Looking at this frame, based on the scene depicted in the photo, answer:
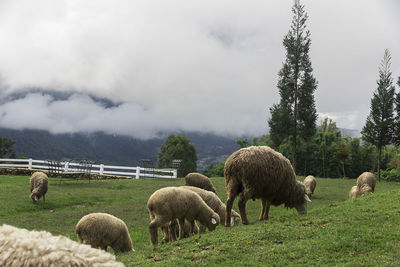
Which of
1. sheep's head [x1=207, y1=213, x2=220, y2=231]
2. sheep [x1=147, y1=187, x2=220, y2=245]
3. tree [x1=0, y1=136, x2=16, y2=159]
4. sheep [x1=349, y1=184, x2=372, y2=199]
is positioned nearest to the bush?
sheep [x1=349, y1=184, x2=372, y2=199]

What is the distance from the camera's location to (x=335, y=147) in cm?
4919

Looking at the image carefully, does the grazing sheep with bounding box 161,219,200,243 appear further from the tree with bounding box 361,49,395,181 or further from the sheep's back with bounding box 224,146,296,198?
the tree with bounding box 361,49,395,181

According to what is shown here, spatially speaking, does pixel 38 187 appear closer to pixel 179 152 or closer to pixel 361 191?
pixel 361 191

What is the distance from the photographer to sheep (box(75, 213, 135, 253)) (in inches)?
336

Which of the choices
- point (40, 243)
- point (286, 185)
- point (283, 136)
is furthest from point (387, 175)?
point (40, 243)

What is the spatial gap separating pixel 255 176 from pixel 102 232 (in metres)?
4.41

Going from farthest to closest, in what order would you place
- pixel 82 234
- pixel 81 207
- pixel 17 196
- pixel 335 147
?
pixel 335 147 → pixel 17 196 → pixel 81 207 → pixel 82 234

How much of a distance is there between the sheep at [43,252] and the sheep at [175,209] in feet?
23.6

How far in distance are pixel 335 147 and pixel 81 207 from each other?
135ft

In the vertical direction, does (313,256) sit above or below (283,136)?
below

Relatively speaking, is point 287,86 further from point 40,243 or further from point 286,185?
point 40,243

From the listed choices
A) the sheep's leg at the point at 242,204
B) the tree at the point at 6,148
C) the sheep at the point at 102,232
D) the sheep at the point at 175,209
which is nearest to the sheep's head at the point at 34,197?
the sheep at the point at 102,232

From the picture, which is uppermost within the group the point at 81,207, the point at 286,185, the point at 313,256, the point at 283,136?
the point at 283,136

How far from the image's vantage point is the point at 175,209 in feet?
31.3
